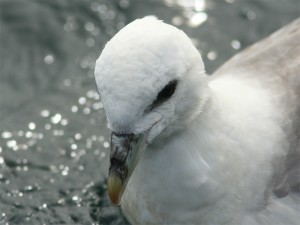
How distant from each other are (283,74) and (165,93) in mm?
1057

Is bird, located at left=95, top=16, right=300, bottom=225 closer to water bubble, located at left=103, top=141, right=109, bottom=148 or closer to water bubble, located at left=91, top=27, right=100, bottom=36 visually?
water bubble, located at left=103, top=141, right=109, bottom=148

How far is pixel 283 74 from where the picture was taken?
409 cm

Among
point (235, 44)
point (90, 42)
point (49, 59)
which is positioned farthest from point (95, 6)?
point (235, 44)

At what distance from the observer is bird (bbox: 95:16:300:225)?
10.3 feet

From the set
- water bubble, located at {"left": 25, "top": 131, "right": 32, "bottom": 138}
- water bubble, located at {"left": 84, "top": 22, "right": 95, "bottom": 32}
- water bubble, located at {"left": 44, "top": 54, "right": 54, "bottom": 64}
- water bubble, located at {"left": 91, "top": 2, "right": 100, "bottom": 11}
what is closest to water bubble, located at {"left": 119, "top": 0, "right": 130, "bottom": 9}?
water bubble, located at {"left": 91, "top": 2, "right": 100, "bottom": 11}

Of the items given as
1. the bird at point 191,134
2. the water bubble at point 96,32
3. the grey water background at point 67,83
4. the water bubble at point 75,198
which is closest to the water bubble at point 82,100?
the grey water background at point 67,83

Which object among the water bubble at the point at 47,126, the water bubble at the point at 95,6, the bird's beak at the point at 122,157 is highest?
the bird's beak at the point at 122,157

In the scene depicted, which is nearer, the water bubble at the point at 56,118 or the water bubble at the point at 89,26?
the water bubble at the point at 56,118

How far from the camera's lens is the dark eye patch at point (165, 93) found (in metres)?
3.21

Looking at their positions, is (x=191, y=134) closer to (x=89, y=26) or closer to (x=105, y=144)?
(x=105, y=144)

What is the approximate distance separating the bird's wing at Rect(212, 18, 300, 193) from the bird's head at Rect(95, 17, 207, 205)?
22.8 inches

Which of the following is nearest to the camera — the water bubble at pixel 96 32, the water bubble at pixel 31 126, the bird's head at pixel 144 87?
the bird's head at pixel 144 87

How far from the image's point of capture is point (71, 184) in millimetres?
4766

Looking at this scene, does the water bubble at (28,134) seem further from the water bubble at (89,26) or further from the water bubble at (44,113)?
the water bubble at (89,26)
